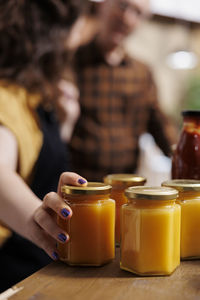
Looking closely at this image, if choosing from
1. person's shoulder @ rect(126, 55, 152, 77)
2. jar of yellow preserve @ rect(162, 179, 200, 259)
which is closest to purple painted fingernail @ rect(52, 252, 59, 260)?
jar of yellow preserve @ rect(162, 179, 200, 259)

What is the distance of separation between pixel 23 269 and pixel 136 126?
1732mm

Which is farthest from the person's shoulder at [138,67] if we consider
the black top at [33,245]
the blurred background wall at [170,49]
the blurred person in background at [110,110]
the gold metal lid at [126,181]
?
the blurred background wall at [170,49]

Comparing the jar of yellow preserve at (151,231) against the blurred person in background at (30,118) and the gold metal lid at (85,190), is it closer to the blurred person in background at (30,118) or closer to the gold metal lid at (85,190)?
the gold metal lid at (85,190)

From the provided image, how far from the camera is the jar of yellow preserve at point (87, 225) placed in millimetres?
681

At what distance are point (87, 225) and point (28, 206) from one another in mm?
241

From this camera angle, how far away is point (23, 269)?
4.26 feet

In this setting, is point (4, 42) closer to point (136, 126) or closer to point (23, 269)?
point (23, 269)

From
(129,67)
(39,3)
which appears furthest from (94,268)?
(129,67)

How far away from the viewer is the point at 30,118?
1.34m

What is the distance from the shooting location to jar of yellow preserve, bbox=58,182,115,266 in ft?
2.23

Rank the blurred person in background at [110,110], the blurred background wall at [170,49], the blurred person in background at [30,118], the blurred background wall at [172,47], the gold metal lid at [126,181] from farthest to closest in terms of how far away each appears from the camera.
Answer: the blurred background wall at [170,49] < the blurred background wall at [172,47] < the blurred person in background at [110,110] < the blurred person in background at [30,118] < the gold metal lid at [126,181]

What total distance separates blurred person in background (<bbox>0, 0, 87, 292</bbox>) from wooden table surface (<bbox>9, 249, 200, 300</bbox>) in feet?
0.33

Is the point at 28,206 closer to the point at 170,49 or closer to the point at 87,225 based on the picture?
the point at 87,225

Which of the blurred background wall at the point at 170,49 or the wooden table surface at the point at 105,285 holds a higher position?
the blurred background wall at the point at 170,49
